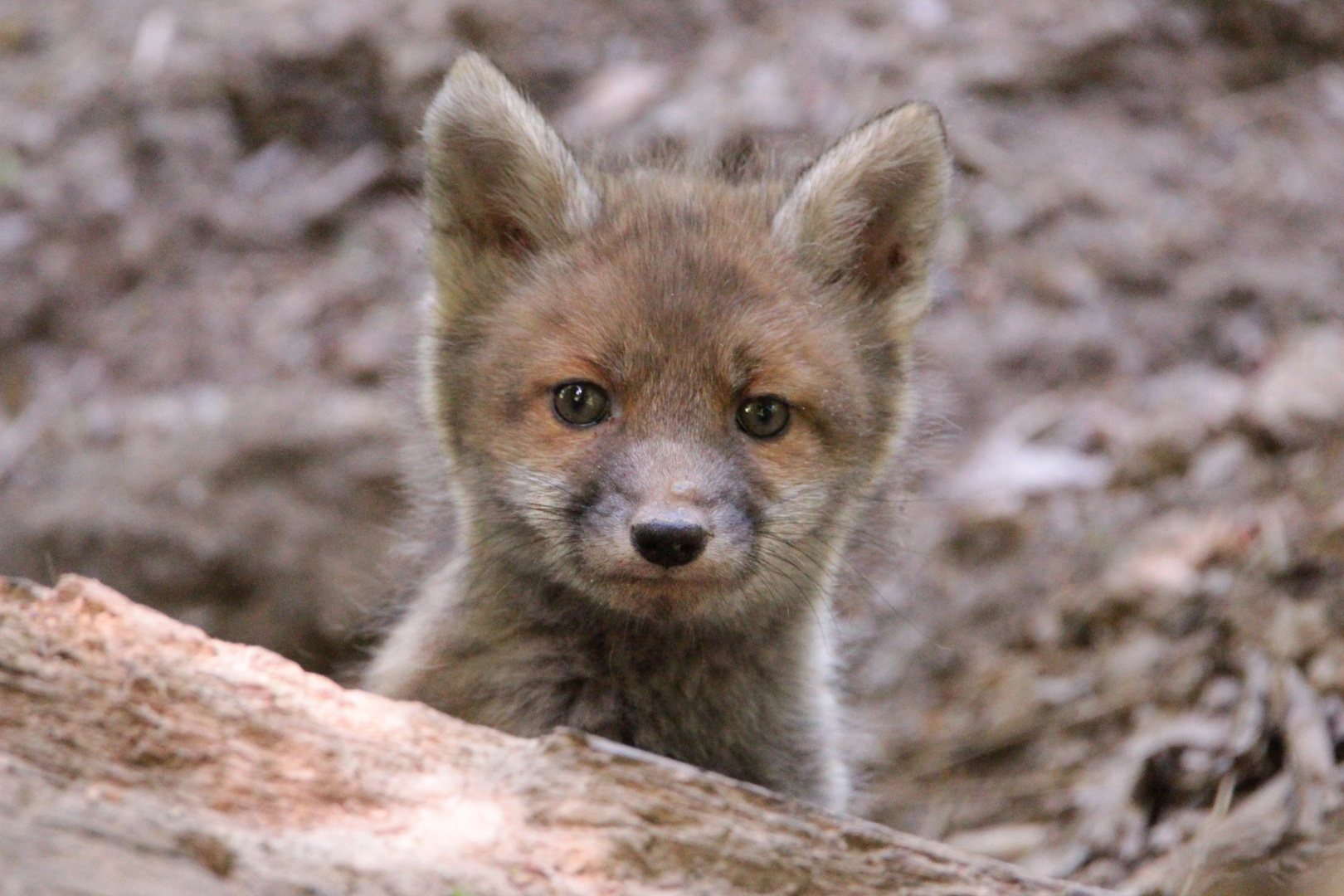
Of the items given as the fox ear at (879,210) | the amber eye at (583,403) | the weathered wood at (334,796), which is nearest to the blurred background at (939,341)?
the fox ear at (879,210)

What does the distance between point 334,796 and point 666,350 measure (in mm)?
1729

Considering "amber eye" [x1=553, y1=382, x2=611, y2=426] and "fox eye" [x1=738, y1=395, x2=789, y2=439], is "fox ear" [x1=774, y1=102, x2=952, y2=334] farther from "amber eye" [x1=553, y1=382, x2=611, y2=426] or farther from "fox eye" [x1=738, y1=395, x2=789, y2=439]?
"amber eye" [x1=553, y1=382, x2=611, y2=426]

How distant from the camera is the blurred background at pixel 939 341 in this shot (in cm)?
585

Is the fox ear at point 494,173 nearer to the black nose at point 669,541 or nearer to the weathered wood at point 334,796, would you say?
the black nose at point 669,541

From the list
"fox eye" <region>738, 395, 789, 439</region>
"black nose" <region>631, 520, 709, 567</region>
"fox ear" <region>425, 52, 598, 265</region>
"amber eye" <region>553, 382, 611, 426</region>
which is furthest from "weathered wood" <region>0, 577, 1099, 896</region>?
"fox ear" <region>425, 52, 598, 265</region>

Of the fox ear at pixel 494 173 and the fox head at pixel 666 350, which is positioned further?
the fox ear at pixel 494 173

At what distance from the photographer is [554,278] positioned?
4.43m

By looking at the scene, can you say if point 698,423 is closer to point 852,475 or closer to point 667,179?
point 852,475

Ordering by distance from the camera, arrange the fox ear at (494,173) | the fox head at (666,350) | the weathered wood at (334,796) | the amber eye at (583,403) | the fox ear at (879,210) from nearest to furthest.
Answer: the weathered wood at (334,796) → the fox head at (666,350) → the amber eye at (583,403) → the fox ear at (494,173) → the fox ear at (879,210)

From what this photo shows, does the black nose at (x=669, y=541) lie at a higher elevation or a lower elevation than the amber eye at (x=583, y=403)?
lower

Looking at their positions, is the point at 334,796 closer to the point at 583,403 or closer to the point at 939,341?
the point at 583,403

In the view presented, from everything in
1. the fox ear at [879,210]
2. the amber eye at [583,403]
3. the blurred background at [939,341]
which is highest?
the fox ear at [879,210]

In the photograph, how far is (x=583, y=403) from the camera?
4.17 m

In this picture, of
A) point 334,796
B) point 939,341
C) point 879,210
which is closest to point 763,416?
point 879,210
